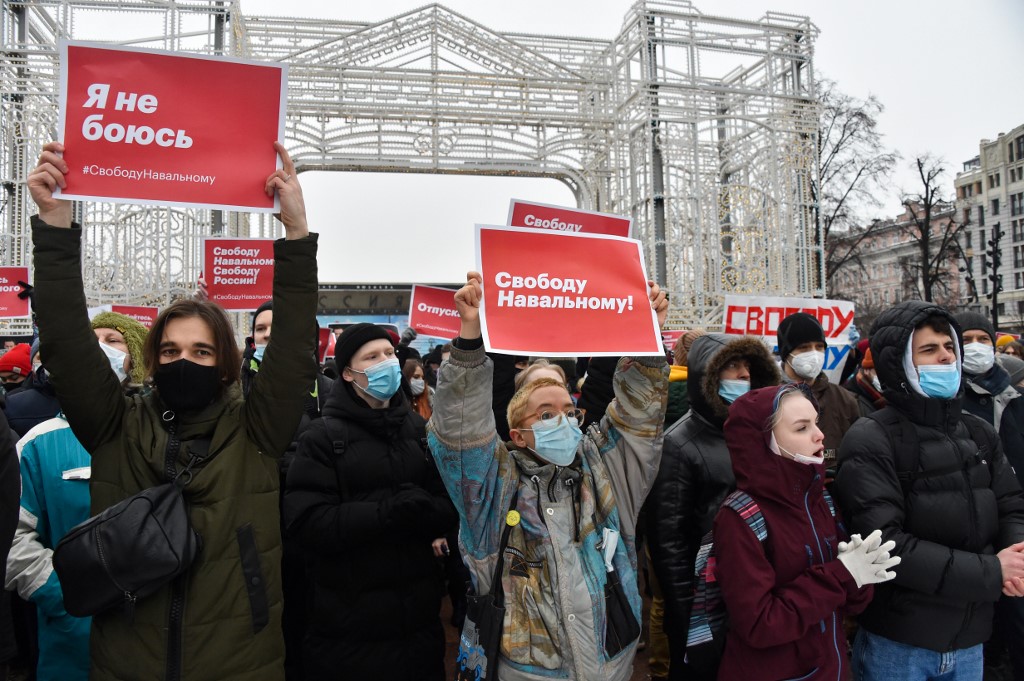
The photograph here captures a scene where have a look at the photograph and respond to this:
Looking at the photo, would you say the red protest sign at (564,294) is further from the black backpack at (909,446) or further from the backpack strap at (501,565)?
the black backpack at (909,446)

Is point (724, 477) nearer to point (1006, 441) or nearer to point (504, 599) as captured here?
point (504, 599)

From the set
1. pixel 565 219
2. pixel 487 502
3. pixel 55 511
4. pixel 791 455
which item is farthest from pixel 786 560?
pixel 565 219

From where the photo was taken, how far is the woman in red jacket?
2.47 m

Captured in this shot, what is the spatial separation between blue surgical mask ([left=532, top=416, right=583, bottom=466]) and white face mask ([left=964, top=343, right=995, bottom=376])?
9.53 ft

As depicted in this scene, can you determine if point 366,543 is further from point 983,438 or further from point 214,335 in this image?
point 983,438

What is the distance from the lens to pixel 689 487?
338 cm

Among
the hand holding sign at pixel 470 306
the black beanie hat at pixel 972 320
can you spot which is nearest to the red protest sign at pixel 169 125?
the hand holding sign at pixel 470 306

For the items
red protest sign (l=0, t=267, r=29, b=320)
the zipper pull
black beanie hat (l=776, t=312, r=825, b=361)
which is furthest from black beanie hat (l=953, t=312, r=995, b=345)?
red protest sign (l=0, t=267, r=29, b=320)

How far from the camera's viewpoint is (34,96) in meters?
12.9

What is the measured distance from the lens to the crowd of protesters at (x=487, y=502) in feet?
7.69

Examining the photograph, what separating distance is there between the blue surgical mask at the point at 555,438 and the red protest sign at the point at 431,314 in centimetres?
629

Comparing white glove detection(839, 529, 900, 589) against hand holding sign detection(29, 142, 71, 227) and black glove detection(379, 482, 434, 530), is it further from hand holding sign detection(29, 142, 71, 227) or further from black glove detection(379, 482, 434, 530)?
hand holding sign detection(29, 142, 71, 227)

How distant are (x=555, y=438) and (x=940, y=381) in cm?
165

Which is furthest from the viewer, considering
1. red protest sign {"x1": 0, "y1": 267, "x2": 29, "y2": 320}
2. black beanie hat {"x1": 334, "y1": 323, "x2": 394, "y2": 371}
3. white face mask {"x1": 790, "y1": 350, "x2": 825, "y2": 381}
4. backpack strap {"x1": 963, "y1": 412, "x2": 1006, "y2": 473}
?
red protest sign {"x1": 0, "y1": 267, "x2": 29, "y2": 320}
